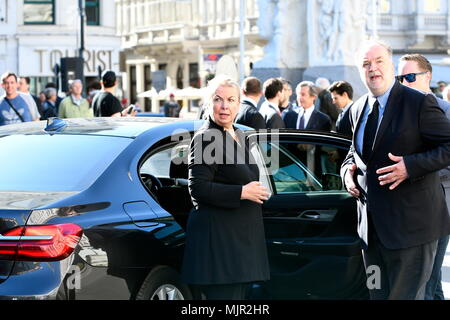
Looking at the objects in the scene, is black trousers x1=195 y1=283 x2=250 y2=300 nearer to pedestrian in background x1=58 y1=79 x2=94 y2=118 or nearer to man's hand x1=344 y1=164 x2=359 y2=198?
man's hand x1=344 y1=164 x2=359 y2=198

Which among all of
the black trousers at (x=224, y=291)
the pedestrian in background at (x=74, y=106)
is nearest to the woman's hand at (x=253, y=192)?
the black trousers at (x=224, y=291)

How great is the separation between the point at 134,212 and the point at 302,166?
6.55 feet

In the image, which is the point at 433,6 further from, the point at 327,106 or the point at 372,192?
the point at 372,192

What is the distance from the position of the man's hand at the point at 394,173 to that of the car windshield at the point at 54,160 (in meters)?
1.43

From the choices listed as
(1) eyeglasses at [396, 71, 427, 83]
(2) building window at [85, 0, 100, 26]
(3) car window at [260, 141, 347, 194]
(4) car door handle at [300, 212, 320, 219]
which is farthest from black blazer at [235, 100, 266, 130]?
(2) building window at [85, 0, 100, 26]

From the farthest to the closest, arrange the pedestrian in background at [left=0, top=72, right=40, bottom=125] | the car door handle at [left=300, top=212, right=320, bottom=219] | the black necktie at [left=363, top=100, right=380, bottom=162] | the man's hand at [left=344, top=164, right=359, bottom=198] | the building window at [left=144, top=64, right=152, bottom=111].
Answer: the building window at [left=144, top=64, right=152, bottom=111] < the pedestrian in background at [left=0, top=72, right=40, bottom=125] < the car door handle at [left=300, top=212, right=320, bottom=219] < the man's hand at [left=344, top=164, right=359, bottom=198] < the black necktie at [left=363, top=100, right=380, bottom=162]

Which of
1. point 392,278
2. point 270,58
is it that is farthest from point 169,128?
point 270,58

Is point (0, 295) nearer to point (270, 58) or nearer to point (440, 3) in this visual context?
point (270, 58)

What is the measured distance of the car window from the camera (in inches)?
276

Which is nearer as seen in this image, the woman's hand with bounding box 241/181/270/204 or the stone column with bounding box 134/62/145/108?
the woman's hand with bounding box 241/181/270/204

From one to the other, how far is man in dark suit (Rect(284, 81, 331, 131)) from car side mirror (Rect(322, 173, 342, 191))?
14.6 feet

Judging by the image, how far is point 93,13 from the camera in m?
42.5

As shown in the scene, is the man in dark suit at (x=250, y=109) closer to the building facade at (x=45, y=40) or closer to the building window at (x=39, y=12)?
the building facade at (x=45, y=40)
